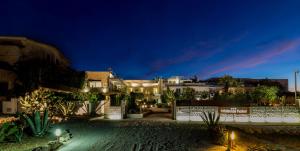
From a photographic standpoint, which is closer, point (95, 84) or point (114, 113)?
point (114, 113)

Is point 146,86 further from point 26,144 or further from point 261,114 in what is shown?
point 26,144

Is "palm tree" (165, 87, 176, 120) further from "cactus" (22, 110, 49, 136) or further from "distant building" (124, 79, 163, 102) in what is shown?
"distant building" (124, 79, 163, 102)

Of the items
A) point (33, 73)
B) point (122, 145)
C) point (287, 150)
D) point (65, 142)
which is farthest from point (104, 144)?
point (33, 73)

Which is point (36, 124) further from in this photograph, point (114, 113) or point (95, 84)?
point (95, 84)

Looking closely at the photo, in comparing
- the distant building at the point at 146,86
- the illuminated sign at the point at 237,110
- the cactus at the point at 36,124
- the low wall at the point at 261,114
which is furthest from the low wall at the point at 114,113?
the distant building at the point at 146,86

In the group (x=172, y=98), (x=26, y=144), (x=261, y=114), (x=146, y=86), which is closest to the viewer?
(x=26, y=144)

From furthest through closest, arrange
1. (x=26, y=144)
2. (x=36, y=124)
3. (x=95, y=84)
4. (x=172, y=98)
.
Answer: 1. (x=95, y=84)
2. (x=172, y=98)
3. (x=36, y=124)
4. (x=26, y=144)

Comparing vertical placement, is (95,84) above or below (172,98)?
above

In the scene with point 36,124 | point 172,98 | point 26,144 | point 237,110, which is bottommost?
point 26,144

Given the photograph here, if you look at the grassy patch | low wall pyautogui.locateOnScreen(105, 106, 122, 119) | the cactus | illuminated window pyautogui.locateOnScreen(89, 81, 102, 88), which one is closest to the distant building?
illuminated window pyautogui.locateOnScreen(89, 81, 102, 88)

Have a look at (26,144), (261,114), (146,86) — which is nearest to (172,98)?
(261,114)

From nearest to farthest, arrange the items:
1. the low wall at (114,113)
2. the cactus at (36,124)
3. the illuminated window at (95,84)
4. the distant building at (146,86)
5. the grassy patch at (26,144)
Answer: the grassy patch at (26,144), the cactus at (36,124), the low wall at (114,113), the illuminated window at (95,84), the distant building at (146,86)

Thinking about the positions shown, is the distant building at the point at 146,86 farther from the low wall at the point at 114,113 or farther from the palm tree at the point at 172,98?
the low wall at the point at 114,113

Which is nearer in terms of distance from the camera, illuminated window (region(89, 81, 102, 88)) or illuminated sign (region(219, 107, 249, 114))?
illuminated sign (region(219, 107, 249, 114))
